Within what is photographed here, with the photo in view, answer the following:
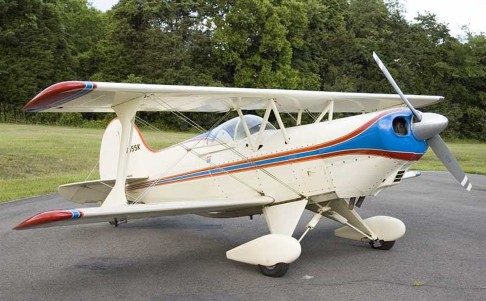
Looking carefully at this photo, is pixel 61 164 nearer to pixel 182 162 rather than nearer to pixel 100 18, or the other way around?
pixel 182 162

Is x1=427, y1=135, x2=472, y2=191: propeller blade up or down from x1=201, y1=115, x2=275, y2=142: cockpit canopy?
down

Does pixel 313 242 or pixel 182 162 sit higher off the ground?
pixel 182 162

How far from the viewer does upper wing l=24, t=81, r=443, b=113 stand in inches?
230

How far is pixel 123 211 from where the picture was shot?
566 centimetres

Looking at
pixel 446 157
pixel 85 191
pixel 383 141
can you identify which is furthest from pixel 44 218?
pixel 446 157

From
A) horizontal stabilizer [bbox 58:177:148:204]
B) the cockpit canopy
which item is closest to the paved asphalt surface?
horizontal stabilizer [bbox 58:177:148:204]

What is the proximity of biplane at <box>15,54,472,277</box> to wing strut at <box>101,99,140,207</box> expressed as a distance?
0.5 inches

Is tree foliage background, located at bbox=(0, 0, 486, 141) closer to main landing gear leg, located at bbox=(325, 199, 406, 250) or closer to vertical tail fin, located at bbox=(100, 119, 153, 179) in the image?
vertical tail fin, located at bbox=(100, 119, 153, 179)

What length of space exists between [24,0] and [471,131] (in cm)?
4539

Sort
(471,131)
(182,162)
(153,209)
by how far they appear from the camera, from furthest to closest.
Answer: (471,131), (182,162), (153,209)

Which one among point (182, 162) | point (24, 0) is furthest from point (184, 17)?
point (182, 162)

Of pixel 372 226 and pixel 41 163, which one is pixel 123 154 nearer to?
pixel 372 226

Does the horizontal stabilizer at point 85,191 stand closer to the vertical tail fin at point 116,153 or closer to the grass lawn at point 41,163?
the vertical tail fin at point 116,153

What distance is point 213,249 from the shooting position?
7660 mm
